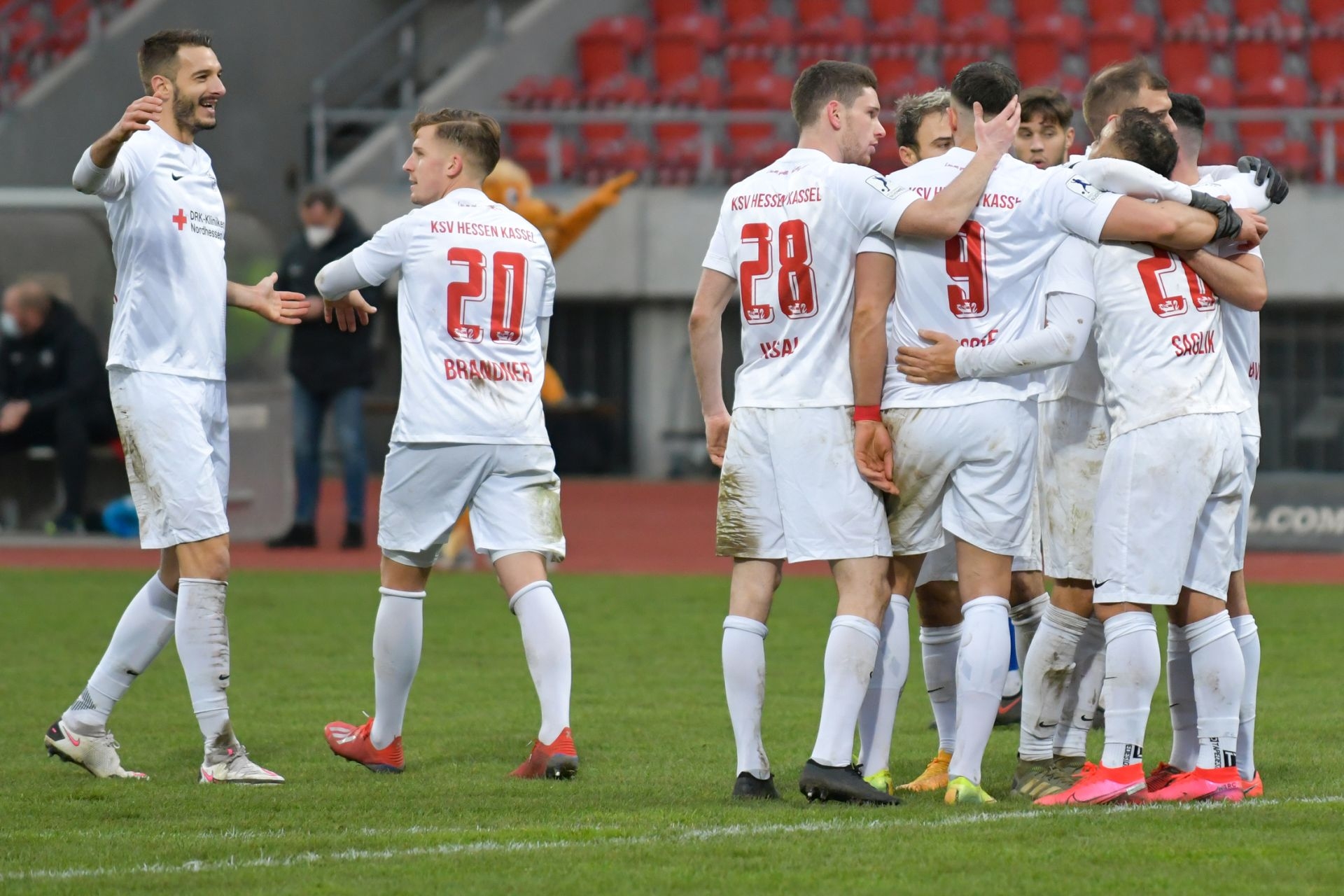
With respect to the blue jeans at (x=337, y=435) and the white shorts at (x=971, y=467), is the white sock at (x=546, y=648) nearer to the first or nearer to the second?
the white shorts at (x=971, y=467)

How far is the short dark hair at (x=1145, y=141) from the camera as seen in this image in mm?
5430

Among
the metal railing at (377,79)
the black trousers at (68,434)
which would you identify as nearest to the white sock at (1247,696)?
the black trousers at (68,434)

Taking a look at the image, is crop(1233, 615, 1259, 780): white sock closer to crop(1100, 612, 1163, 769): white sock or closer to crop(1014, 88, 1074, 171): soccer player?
crop(1100, 612, 1163, 769): white sock

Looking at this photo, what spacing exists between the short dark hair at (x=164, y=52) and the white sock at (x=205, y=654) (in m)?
1.62

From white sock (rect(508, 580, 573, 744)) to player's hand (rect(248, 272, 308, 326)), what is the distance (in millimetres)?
1172

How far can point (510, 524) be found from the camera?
20.5ft

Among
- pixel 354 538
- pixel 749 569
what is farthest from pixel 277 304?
pixel 354 538

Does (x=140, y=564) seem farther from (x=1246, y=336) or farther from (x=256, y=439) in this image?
(x=1246, y=336)

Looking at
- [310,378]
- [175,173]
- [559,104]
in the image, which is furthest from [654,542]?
[175,173]

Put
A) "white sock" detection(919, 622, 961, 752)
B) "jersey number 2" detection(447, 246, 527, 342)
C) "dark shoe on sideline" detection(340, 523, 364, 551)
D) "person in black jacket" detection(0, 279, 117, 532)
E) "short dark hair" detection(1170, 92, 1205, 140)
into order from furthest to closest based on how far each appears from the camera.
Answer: "dark shoe on sideline" detection(340, 523, 364, 551) → "person in black jacket" detection(0, 279, 117, 532) → "jersey number 2" detection(447, 246, 527, 342) → "white sock" detection(919, 622, 961, 752) → "short dark hair" detection(1170, 92, 1205, 140)

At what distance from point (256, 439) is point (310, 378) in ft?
4.07

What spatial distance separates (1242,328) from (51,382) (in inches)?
420

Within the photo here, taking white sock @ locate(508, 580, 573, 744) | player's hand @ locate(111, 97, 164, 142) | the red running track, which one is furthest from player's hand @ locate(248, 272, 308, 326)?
the red running track

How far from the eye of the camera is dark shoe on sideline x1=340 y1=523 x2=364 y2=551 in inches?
563
